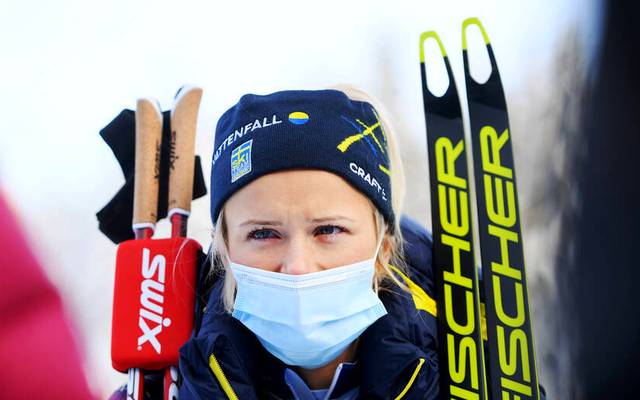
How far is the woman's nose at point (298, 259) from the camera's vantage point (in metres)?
1.04

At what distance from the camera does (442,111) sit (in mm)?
1457

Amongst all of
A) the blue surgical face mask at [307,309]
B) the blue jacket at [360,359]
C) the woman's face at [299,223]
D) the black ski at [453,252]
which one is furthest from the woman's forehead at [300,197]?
the black ski at [453,252]

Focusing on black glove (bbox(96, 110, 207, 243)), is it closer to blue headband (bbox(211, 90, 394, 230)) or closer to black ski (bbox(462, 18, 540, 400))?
blue headband (bbox(211, 90, 394, 230))

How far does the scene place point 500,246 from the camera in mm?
1350

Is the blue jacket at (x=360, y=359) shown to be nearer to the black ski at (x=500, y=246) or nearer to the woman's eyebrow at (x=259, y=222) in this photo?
the black ski at (x=500, y=246)

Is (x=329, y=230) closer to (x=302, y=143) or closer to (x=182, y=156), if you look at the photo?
(x=302, y=143)

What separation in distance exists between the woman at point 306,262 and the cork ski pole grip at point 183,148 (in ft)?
0.92

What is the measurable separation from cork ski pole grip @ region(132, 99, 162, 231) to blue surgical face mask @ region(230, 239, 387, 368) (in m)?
0.45

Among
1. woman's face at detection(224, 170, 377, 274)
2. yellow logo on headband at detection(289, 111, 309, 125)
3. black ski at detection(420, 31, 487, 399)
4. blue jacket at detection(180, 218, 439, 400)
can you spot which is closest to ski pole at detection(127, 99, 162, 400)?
blue jacket at detection(180, 218, 439, 400)

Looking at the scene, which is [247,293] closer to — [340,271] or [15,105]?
[340,271]

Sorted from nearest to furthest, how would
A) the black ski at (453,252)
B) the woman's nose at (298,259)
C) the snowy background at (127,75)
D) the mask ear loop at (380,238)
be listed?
the woman's nose at (298,259) < the mask ear loop at (380,238) < the black ski at (453,252) < the snowy background at (127,75)

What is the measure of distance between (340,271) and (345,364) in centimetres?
23

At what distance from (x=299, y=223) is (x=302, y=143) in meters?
0.15

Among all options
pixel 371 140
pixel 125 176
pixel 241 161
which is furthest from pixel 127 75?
pixel 371 140
